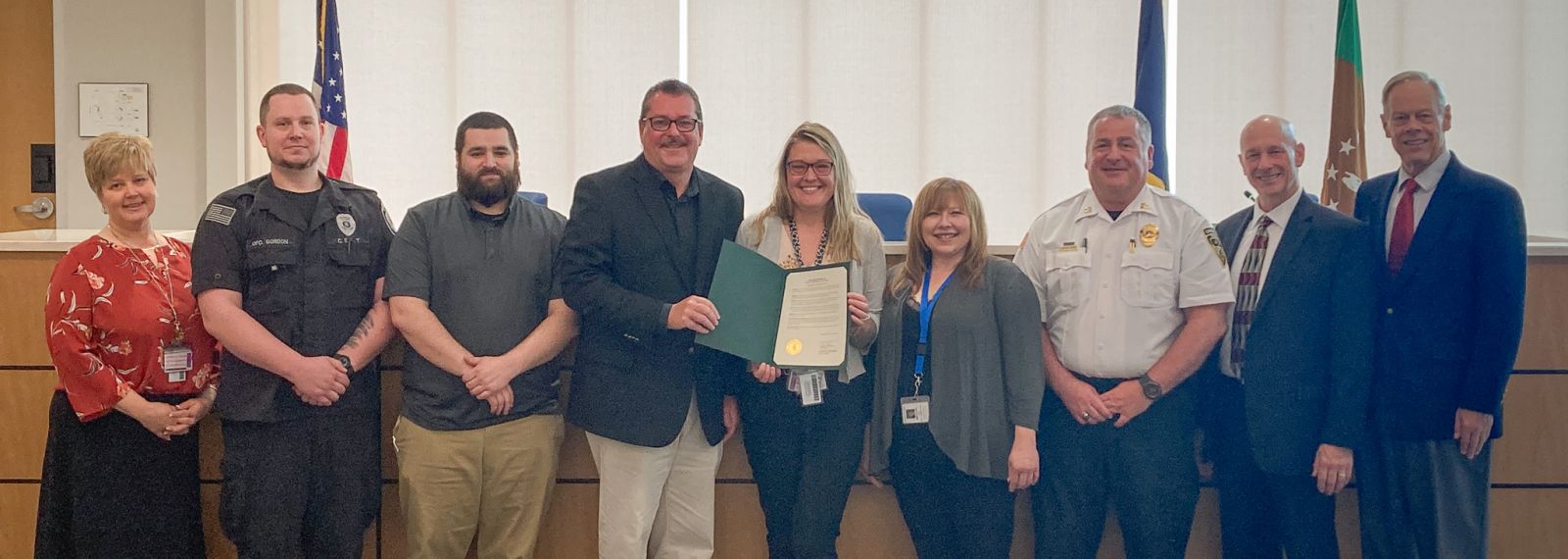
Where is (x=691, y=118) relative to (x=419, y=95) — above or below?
below

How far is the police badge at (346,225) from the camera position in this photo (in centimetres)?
275

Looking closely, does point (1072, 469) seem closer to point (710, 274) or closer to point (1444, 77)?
point (710, 274)

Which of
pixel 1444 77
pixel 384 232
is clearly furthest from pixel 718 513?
pixel 1444 77

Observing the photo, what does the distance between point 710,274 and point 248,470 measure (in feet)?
4.51

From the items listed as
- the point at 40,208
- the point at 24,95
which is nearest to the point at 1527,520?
the point at 40,208

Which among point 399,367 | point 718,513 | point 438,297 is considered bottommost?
point 718,513

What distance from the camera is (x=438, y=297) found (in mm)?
2754

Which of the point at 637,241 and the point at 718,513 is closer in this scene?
the point at 637,241

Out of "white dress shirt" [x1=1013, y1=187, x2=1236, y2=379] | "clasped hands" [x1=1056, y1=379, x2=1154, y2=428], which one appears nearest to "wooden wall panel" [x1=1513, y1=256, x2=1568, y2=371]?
"white dress shirt" [x1=1013, y1=187, x2=1236, y2=379]

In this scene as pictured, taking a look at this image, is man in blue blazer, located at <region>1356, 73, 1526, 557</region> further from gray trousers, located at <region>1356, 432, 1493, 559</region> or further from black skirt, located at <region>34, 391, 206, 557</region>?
black skirt, located at <region>34, 391, 206, 557</region>

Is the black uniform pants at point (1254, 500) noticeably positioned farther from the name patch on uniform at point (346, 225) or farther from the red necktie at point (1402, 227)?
the name patch on uniform at point (346, 225)

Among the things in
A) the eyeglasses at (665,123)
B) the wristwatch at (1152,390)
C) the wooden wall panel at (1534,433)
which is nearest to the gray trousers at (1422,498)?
the wooden wall panel at (1534,433)

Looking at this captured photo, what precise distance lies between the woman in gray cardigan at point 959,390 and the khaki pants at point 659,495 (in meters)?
0.53

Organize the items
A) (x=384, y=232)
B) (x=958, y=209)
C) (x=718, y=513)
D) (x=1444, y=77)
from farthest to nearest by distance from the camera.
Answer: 1. (x=1444, y=77)
2. (x=718, y=513)
3. (x=384, y=232)
4. (x=958, y=209)
